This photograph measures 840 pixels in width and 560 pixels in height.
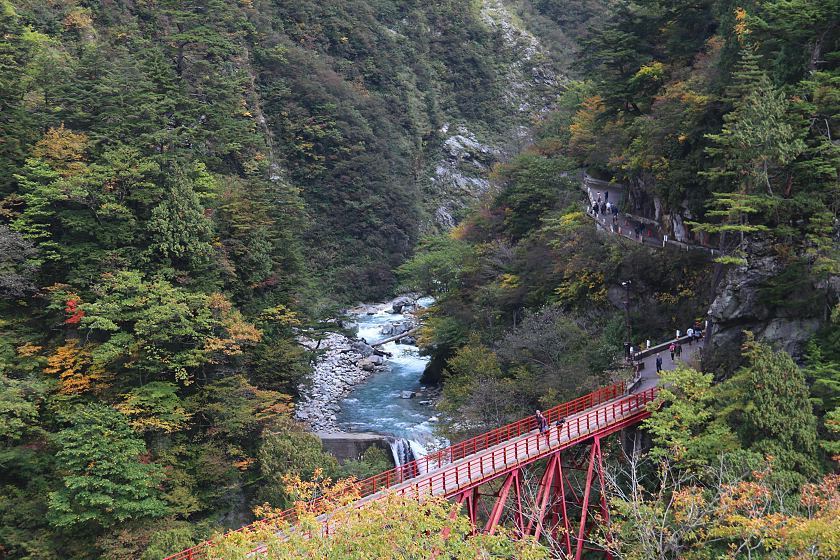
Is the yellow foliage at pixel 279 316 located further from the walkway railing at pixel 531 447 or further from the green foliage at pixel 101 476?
the walkway railing at pixel 531 447

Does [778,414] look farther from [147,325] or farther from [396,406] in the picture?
[396,406]

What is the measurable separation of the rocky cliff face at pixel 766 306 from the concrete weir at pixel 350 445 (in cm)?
1457

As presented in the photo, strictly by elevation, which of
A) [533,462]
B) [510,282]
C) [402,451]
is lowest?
[402,451]

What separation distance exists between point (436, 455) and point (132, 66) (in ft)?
89.7

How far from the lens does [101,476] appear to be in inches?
816

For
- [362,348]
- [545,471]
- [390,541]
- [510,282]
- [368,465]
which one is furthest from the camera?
[362,348]

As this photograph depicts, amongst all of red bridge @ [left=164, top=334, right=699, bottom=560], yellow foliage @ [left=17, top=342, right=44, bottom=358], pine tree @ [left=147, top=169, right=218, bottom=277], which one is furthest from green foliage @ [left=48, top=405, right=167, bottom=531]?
pine tree @ [left=147, top=169, right=218, bottom=277]

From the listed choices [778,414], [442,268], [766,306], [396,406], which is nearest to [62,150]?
[396,406]

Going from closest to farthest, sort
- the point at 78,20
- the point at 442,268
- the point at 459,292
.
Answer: the point at 459,292
the point at 442,268
the point at 78,20

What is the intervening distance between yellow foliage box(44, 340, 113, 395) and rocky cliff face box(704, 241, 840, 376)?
21995 millimetres

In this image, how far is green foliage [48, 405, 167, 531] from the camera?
20.2 metres

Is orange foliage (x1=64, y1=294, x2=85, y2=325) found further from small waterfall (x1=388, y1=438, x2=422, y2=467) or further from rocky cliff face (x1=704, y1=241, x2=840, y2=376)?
rocky cliff face (x1=704, y1=241, x2=840, y2=376)

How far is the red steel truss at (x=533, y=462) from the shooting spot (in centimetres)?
1750

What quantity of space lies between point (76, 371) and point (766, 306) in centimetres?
2465
